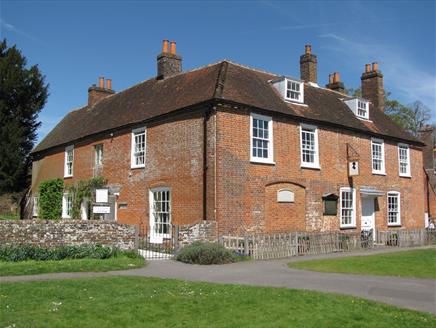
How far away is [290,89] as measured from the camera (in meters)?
24.8

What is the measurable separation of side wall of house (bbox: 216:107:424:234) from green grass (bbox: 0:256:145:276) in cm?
538

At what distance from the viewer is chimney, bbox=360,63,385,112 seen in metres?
33.8

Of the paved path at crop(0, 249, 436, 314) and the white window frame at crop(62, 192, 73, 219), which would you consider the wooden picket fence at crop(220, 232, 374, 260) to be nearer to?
the paved path at crop(0, 249, 436, 314)

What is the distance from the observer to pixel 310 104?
25.8m

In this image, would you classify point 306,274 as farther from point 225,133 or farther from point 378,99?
point 378,99

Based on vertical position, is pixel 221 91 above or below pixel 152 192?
above

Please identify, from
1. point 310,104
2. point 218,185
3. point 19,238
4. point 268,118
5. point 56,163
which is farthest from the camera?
point 56,163

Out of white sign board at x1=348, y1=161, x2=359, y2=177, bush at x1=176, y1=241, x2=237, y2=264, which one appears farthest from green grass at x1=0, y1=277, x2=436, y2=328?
white sign board at x1=348, y1=161, x2=359, y2=177

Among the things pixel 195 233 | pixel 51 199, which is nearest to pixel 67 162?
pixel 51 199

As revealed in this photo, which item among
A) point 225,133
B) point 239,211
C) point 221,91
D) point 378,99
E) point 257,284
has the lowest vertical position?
point 257,284

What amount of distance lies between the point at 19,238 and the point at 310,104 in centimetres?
1607

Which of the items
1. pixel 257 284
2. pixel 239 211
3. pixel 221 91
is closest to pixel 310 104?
pixel 221 91

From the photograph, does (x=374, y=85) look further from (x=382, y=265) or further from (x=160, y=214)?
(x=382, y=265)

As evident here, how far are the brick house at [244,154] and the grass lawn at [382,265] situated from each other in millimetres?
4761
